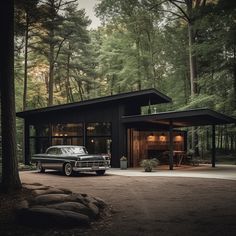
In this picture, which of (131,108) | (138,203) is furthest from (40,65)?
(138,203)

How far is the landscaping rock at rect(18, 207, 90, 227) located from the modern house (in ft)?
55.7

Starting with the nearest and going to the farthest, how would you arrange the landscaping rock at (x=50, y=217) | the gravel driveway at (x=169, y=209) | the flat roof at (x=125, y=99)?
the gravel driveway at (x=169, y=209) → the landscaping rock at (x=50, y=217) → the flat roof at (x=125, y=99)

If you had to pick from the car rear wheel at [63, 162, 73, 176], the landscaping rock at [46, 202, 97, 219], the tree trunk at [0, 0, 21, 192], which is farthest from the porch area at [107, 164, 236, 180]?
the landscaping rock at [46, 202, 97, 219]

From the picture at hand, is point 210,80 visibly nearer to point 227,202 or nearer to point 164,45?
point 164,45

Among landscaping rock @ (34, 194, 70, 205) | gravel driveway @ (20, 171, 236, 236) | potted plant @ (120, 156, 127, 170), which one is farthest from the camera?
potted plant @ (120, 156, 127, 170)

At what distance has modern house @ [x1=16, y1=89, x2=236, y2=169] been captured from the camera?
89.1 ft

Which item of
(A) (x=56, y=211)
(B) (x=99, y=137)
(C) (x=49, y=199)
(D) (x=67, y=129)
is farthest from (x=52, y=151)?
(A) (x=56, y=211)

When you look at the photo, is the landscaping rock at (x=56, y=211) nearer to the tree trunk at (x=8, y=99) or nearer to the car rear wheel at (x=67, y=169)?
the tree trunk at (x=8, y=99)

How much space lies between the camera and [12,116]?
39.3ft

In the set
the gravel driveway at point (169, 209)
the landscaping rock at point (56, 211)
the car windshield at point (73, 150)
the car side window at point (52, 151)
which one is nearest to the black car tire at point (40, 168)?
the car side window at point (52, 151)

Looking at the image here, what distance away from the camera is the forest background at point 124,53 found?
3331 cm

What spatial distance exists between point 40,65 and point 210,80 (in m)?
19.4

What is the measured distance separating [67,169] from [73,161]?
868 mm

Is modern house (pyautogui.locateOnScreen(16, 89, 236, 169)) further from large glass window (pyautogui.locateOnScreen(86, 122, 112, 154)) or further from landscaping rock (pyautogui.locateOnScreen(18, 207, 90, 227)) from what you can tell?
landscaping rock (pyautogui.locateOnScreen(18, 207, 90, 227))
